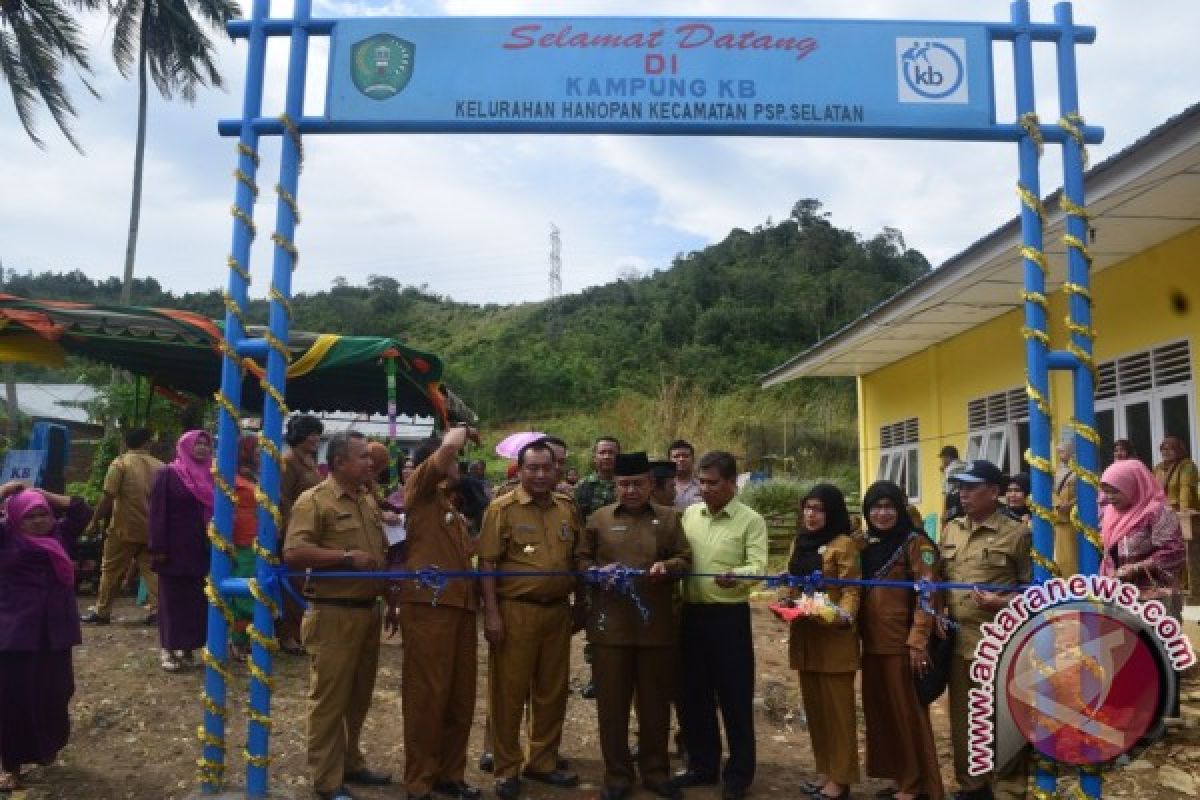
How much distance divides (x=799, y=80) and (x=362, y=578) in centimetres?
290

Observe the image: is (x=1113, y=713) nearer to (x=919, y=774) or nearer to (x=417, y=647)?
(x=919, y=774)

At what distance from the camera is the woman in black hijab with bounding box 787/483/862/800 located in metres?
4.18

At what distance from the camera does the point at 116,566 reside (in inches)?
285

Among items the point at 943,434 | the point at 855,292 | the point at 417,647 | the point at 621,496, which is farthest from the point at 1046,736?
the point at 855,292

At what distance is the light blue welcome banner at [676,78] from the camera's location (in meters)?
3.88

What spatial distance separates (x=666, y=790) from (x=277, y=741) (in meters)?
2.18

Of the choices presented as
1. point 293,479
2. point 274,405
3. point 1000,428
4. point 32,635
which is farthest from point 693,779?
point 1000,428

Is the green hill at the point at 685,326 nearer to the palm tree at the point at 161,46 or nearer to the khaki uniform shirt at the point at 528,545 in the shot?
the palm tree at the point at 161,46

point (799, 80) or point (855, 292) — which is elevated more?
point (855, 292)

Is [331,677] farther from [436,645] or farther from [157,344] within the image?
[157,344]

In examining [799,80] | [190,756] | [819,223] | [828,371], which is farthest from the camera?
[819,223]

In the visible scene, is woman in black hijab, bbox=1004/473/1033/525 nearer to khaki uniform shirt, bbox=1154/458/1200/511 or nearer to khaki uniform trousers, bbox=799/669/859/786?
khaki uniform shirt, bbox=1154/458/1200/511

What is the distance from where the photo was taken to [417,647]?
4.12 m

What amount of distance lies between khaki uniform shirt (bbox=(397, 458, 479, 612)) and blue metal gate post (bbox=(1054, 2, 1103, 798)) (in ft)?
8.52
